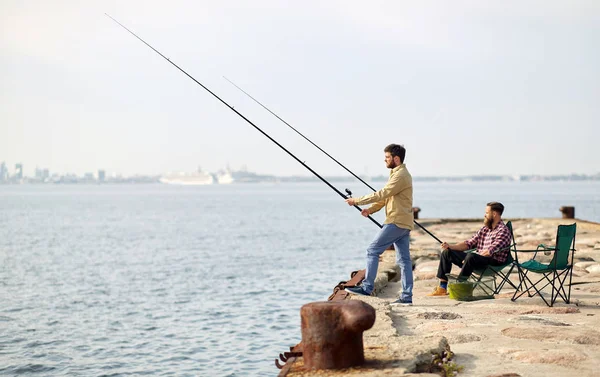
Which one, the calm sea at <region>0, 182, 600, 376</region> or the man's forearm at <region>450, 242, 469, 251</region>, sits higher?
the man's forearm at <region>450, 242, 469, 251</region>

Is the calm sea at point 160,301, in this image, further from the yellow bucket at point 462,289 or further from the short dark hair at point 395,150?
the short dark hair at point 395,150

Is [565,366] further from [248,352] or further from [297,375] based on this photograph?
[248,352]

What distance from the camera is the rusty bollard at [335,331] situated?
17.0ft

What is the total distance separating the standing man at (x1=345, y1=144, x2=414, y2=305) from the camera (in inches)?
337

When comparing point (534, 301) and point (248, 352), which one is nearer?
point (534, 301)

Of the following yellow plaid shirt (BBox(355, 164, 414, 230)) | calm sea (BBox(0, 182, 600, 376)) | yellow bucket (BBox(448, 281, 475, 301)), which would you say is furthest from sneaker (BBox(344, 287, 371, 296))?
calm sea (BBox(0, 182, 600, 376))

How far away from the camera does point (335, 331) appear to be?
5227 millimetres

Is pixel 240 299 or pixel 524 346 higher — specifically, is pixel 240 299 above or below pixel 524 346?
below

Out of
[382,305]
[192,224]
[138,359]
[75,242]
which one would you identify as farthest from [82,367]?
[192,224]

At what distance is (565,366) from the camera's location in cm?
575

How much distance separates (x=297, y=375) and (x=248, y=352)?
836cm

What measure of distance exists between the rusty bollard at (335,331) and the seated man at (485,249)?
13.5ft

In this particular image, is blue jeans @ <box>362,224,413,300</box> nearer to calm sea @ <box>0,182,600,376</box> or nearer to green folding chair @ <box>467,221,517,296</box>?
green folding chair @ <box>467,221,517,296</box>

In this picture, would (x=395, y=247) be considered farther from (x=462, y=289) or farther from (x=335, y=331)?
(x=335, y=331)
